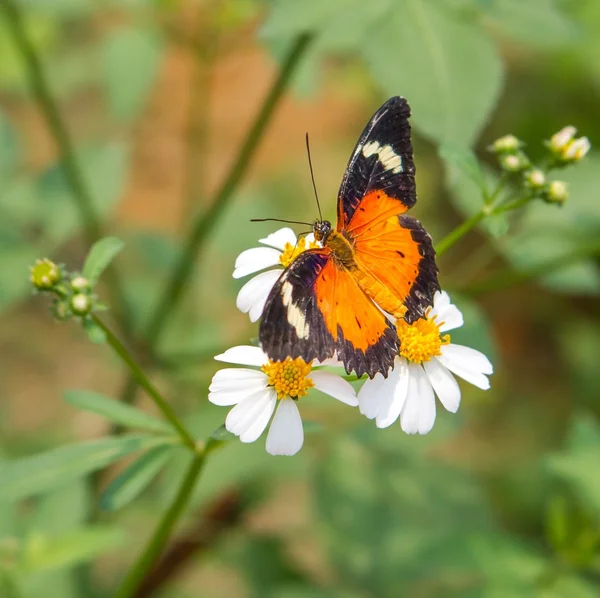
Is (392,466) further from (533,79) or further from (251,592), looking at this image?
(533,79)

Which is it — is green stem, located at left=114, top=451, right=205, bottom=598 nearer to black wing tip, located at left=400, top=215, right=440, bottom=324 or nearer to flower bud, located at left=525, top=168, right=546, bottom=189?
black wing tip, located at left=400, top=215, right=440, bottom=324

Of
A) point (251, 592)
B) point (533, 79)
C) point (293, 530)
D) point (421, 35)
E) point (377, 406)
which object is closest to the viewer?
point (377, 406)

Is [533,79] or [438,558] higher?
[533,79]

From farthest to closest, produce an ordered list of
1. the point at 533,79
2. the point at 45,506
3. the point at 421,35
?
the point at 533,79 → the point at 45,506 → the point at 421,35

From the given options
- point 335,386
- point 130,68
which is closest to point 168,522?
point 335,386

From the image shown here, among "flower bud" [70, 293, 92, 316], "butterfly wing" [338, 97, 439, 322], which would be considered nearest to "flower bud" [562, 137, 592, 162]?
"butterfly wing" [338, 97, 439, 322]

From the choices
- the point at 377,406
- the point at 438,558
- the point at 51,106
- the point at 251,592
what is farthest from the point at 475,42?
the point at 251,592
